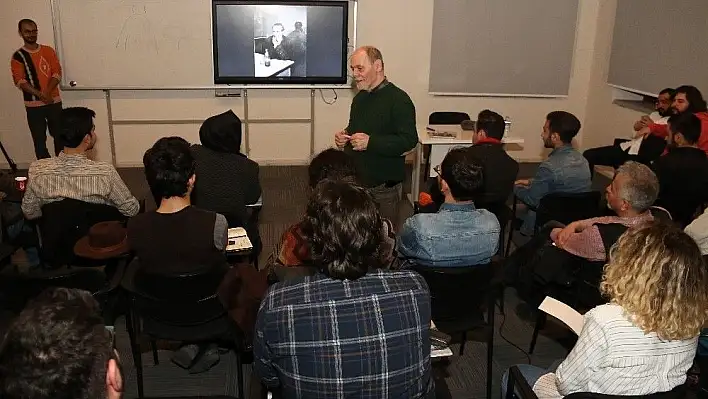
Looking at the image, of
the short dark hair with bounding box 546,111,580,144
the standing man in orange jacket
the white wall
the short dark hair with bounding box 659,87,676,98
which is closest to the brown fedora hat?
the short dark hair with bounding box 546,111,580,144

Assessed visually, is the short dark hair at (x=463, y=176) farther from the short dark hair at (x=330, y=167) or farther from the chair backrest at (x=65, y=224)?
the chair backrest at (x=65, y=224)

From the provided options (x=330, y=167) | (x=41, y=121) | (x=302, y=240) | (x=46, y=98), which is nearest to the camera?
(x=302, y=240)

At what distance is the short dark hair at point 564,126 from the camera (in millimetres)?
4223

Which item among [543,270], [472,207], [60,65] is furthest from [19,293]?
[60,65]

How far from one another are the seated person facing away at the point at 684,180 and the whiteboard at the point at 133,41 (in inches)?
175

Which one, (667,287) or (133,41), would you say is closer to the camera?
(667,287)

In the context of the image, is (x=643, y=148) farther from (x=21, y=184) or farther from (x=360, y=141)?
(x=21, y=184)

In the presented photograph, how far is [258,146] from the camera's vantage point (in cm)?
700

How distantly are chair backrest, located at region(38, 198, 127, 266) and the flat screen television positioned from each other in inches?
145

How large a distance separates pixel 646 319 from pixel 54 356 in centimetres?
152

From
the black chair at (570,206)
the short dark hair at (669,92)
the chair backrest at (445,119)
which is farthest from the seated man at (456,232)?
the chair backrest at (445,119)

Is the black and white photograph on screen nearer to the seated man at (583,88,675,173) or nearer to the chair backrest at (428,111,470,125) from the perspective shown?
the chair backrest at (428,111,470,125)

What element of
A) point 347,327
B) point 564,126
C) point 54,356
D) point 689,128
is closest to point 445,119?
point 564,126

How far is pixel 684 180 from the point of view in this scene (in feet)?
13.1
